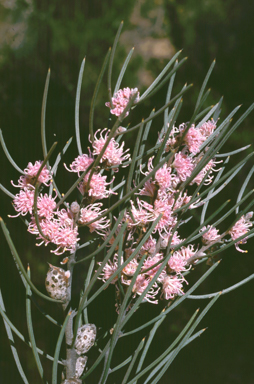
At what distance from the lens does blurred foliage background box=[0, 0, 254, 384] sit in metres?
0.54

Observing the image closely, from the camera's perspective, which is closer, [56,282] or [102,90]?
[56,282]

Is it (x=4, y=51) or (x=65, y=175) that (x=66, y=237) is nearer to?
(x=65, y=175)

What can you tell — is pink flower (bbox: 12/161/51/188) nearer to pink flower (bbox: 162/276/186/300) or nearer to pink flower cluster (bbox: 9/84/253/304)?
pink flower cluster (bbox: 9/84/253/304)

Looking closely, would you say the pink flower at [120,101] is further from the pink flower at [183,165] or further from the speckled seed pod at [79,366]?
the speckled seed pod at [79,366]

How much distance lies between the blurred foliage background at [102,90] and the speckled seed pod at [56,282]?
29 cm

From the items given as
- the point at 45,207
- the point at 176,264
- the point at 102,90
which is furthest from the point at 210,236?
the point at 102,90

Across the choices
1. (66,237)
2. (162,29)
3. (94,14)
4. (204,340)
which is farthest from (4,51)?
(204,340)

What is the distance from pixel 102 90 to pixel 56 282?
0.37 metres

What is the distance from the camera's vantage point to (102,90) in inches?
21.3

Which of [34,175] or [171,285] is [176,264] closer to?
[171,285]

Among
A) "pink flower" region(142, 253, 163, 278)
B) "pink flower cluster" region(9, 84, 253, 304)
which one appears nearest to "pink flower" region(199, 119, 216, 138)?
"pink flower cluster" region(9, 84, 253, 304)

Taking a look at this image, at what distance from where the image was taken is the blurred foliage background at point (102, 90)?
54 cm

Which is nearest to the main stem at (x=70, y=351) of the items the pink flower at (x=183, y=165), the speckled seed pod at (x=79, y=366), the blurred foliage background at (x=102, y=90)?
the speckled seed pod at (x=79, y=366)

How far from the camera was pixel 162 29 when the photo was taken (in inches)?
21.9
